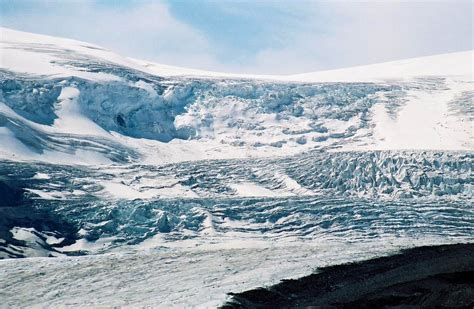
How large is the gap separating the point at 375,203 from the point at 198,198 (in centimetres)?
673

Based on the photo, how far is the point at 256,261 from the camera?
20.4 meters

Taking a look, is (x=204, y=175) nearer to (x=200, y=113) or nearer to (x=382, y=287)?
(x=200, y=113)

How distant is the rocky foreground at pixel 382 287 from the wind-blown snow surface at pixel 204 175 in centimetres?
74

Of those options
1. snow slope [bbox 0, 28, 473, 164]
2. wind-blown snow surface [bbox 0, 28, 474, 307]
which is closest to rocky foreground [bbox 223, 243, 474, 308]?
wind-blown snow surface [bbox 0, 28, 474, 307]

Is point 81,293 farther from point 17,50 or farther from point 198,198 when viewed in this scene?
point 17,50

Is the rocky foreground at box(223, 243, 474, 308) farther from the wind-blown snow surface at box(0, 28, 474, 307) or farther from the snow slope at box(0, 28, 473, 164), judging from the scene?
the snow slope at box(0, 28, 473, 164)

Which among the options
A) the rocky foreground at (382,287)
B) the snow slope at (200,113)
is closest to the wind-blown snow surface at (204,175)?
the snow slope at (200,113)

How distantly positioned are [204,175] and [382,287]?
16.1 meters

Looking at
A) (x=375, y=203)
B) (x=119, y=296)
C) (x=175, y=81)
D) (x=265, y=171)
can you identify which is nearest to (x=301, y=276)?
(x=119, y=296)

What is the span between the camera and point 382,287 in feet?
56.5

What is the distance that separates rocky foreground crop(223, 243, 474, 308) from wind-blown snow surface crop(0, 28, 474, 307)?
74 cm

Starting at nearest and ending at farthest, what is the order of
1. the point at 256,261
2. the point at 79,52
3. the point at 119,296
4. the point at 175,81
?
1. the point at 119,296
2. the point at 256,261
3. the point at 175,81
4. the point at 79,52

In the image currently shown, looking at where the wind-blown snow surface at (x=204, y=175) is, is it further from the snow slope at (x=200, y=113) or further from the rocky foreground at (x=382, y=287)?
the rocky foreground at (x=382, y=287)

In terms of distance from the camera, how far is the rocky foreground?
631 inches
